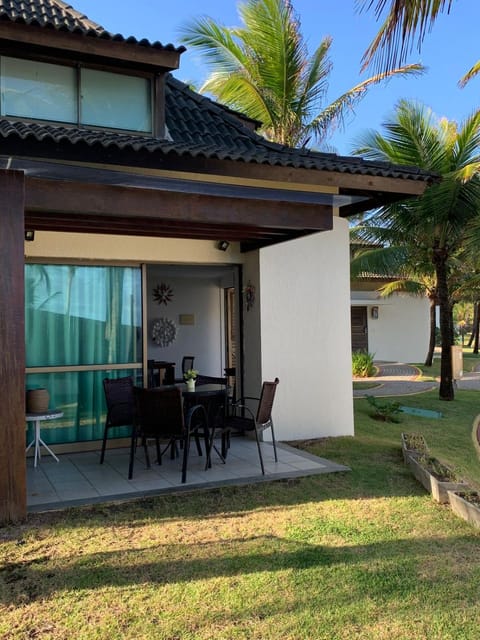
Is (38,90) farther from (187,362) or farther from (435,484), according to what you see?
(187,362)

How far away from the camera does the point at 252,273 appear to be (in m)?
8.34

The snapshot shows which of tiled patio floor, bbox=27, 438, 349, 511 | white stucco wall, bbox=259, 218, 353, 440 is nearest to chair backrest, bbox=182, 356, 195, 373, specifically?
white stucco wall, bbox=259, 218, 353, 440

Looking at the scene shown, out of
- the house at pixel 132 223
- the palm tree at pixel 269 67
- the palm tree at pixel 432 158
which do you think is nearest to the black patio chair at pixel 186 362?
the house at pixel 132 223

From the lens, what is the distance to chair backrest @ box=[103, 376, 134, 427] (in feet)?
22.3

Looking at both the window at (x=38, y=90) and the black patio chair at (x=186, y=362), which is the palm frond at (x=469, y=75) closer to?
the window at (x=38, y=90)

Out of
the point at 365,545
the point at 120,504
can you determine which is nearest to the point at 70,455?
the point at 120,504

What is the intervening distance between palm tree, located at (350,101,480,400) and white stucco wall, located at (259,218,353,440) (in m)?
3.75

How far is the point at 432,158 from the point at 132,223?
7.86 metres

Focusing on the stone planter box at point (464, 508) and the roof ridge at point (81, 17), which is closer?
the stone planter box at point (464, 508)

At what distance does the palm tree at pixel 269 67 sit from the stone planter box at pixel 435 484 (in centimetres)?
903

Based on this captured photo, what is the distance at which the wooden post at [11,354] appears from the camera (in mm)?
4672

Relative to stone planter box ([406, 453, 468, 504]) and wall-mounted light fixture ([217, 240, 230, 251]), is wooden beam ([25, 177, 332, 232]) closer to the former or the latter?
wall-mounted light fixture ([217, 240, 230, 251])

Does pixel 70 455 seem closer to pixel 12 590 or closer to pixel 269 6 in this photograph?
pixel 12 590

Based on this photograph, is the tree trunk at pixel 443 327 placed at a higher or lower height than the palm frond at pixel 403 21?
lower
